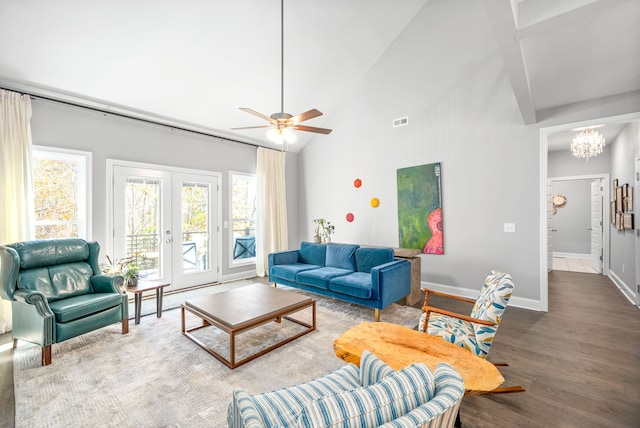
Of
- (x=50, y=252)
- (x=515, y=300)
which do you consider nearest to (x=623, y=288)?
(x=515, y=300)

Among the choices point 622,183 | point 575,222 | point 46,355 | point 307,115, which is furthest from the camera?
point 575,222

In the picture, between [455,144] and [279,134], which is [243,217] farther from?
[455,144]

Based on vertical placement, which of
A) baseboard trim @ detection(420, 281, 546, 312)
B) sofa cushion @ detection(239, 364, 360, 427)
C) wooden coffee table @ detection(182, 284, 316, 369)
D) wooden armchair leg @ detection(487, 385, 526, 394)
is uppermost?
sofa cushion @ detection(239, 364, 360, 427)

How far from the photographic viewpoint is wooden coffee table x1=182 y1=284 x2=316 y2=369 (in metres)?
2.55

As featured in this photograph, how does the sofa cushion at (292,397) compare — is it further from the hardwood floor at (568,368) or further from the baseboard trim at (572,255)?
the baseboard trim at (572,255)

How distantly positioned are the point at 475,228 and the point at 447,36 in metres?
3.02

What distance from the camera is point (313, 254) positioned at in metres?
5.03

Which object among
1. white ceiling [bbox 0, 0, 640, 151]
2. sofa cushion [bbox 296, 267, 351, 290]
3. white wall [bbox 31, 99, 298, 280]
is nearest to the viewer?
white ceiling [bbox 0, 0, 640, 151]

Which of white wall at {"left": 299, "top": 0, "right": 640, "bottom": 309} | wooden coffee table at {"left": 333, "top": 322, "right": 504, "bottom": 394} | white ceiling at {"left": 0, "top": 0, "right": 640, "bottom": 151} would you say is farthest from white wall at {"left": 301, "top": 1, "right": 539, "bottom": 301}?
wooden coffee table at {"left": 333, "top": 322, "right": 504, "bottom": 394}

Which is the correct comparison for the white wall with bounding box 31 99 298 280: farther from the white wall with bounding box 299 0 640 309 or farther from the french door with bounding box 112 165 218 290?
the white wall with bounding box 299 0 640 309

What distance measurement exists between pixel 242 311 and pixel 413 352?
171cm

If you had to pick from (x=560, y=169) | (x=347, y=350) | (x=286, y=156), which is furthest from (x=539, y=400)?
(x=560, y=169)

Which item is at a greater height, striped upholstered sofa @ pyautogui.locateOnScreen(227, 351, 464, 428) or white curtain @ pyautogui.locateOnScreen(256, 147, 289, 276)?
white curtain @ pyautogui.locateOnScreen(256, 147, 289, 276)

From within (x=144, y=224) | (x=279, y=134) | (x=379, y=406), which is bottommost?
(x=379, y=406)
